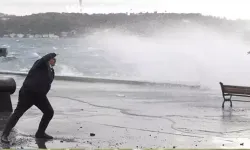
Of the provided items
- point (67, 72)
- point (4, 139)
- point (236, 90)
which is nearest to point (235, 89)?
point (236, 90)

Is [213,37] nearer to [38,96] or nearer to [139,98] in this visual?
[139,98]

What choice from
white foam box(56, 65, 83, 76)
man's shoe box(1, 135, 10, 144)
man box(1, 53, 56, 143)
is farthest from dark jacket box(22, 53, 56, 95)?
white foam box(56, 65, 83, 76)

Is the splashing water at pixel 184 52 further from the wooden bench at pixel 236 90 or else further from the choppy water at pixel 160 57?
the wooden bench at pixel 236 90

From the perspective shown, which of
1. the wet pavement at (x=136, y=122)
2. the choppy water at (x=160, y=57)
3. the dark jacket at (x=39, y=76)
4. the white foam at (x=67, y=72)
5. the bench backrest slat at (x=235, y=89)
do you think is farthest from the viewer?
the choppy water at (x=160, y=57)

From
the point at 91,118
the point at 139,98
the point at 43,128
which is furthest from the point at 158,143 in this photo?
the point at 139,98

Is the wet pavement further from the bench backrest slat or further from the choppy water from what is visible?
the choppy water

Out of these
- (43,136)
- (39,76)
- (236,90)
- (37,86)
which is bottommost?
(236,90)

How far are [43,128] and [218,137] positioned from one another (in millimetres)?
3463

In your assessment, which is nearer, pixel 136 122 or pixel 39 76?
pixel 39 76

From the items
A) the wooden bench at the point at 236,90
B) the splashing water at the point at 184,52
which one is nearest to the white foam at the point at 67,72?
the splashing water at the point at 184,52

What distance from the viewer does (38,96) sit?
931 cm

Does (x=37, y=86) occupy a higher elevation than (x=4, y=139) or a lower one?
higher

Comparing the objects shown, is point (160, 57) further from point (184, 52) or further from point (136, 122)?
point (136, 122)

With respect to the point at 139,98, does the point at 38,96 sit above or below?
above
